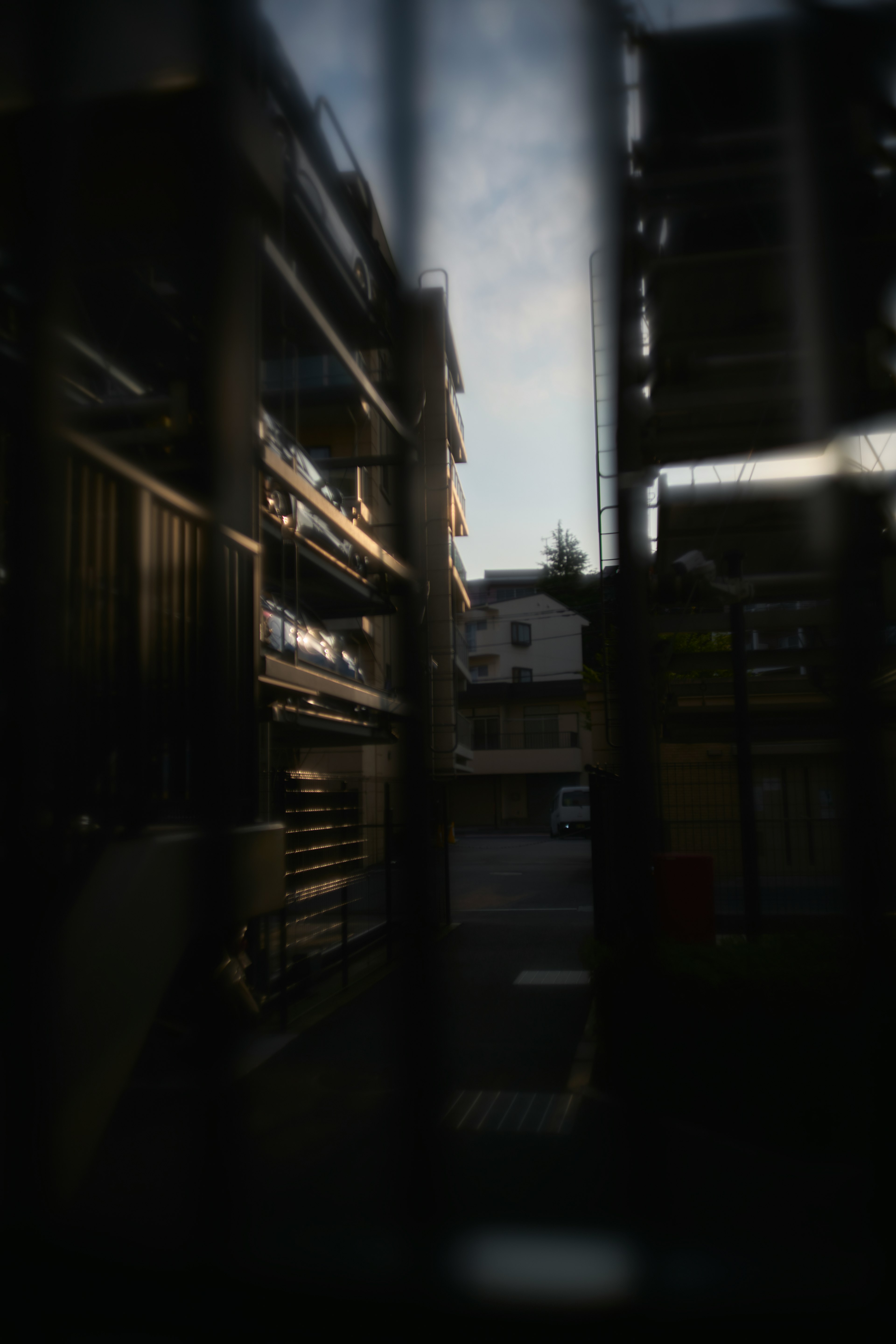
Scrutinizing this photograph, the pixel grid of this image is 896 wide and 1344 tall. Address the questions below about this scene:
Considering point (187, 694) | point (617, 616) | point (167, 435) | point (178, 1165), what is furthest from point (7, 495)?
point (617, 616)

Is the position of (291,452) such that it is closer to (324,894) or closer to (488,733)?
(324,894)

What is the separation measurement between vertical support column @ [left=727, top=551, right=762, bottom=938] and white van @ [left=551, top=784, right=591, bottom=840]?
26235mm

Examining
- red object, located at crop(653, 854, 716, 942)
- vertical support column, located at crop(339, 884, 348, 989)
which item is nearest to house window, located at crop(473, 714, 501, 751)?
vertical support column, located at crop(339, 884, 348, 989)

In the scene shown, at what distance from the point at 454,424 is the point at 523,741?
35066 millimetres

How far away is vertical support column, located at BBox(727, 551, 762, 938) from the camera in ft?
23.5

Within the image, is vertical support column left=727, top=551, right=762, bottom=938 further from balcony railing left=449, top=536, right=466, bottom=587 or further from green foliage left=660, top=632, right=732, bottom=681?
balcony railing left=449, top=536, right=466, bottom=587

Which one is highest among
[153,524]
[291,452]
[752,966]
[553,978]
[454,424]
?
[454,424]

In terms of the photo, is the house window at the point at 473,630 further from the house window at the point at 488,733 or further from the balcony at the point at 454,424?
the balcony at the point at 454,424

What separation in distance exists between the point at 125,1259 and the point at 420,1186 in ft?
3.66

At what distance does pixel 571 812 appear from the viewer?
113 ft

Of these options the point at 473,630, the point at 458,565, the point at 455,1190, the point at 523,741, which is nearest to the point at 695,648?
the point at 458,565

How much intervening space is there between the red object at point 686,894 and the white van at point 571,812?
1040 inches

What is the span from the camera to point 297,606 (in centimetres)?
762

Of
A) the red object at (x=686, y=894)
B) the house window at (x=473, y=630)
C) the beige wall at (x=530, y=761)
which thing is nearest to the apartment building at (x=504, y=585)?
the house window at (x=473, y=630)
